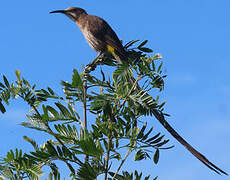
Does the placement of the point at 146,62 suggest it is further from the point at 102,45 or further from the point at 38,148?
the point at 102,45

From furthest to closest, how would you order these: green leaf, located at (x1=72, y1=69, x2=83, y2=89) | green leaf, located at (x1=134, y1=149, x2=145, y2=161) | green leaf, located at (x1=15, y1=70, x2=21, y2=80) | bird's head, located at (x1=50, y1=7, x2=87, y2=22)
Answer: bird's head, located at (x1=50, y1=7, x2=87, y2=22), green leaf, located at (x1=15, y1=70, x2=21, y2=80), green leaf, located at (x1=134, y1=149, x2=145, y2=161), green leaf, located at (x1=72, y1=69, x2=83, y2=89)

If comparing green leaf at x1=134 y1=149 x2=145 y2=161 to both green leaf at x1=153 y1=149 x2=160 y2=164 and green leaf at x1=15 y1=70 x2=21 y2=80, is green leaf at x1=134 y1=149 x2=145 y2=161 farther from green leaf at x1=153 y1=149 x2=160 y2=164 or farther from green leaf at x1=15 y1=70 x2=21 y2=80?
green leaf at x1=15 y1=70 x2=21 y2=80

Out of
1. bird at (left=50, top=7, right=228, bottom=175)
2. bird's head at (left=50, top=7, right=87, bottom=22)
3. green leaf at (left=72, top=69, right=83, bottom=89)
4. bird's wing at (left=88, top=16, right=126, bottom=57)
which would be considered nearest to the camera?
green leaf at (left=72, top=69, right=83, bottom=89)

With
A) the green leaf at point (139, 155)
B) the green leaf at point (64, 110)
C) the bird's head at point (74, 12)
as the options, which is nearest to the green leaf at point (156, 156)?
the green leaf at point (139, 155)

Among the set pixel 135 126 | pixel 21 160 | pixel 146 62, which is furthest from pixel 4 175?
pixel 146 62

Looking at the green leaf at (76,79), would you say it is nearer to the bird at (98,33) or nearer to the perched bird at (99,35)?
the bird at (98,33)

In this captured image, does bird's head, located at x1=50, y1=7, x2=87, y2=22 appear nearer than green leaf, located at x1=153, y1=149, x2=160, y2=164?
No

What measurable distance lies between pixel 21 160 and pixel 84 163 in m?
0.52

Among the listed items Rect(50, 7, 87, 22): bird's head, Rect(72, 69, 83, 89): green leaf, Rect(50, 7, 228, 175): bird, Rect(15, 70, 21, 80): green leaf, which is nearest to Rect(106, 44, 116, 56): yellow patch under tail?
Rect(50, 7, 228, 175): bird

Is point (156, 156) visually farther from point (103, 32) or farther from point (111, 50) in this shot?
point (103, 32)

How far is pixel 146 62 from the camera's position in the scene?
112 inches

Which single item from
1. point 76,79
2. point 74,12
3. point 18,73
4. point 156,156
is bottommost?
point 156,156

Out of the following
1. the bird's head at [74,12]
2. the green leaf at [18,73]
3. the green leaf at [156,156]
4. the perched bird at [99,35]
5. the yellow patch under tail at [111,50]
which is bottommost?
the green leaf at [156,156]

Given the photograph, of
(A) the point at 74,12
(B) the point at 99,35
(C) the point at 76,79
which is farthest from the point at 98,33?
(C) the point at 76,79
